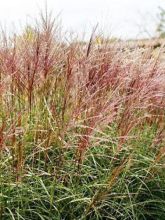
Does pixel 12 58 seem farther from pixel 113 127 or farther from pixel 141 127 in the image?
pixel 141 127

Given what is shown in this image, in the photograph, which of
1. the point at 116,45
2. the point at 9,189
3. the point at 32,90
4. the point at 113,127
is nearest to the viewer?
the point at 9,189

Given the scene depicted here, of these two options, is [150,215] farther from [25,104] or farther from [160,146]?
[25,104]

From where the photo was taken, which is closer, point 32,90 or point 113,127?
point 32,90

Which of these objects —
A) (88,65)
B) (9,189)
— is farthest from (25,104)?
(9,189)

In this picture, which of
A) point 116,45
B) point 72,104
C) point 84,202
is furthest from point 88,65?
point 84,202

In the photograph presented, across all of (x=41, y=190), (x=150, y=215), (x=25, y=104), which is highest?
(x=25, y=104)

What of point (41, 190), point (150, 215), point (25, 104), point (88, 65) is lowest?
point (150, 215)

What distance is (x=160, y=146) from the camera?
3.69 m

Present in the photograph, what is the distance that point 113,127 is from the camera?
144 inches

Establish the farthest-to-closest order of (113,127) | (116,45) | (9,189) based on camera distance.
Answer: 1. (116,45)
2. (113,127)
3. (9,189)

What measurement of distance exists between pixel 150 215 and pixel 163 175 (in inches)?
10.7

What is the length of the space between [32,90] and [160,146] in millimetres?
904

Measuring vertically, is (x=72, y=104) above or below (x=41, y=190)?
above

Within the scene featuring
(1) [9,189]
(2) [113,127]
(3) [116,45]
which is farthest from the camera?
(3) [116,45]
